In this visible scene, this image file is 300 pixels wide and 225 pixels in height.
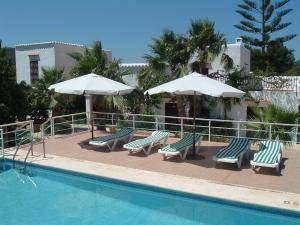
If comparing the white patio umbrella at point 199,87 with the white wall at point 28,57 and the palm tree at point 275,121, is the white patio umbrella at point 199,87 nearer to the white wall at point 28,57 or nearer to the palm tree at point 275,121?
the palm tree at point 275,121

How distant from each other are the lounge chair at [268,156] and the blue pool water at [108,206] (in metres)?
1.89

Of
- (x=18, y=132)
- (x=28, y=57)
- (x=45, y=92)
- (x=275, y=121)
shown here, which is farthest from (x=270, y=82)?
(x=28, y=57)

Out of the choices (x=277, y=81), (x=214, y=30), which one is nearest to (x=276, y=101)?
(x=277, y=81)

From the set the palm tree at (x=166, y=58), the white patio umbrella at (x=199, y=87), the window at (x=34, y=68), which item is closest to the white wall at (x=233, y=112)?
the palm tree at (x=166, y=58)

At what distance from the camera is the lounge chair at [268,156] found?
916cm

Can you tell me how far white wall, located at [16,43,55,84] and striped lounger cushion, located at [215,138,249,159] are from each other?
14.8 metres

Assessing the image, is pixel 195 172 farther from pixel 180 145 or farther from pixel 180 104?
pixel 180 104

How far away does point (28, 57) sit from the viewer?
78.9 ft

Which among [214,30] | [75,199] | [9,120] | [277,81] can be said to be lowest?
[75,199]

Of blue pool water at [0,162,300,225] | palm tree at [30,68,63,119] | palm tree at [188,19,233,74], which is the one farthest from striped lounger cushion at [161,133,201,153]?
palm tree at [30,68,63,119]

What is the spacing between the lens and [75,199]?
348 inches

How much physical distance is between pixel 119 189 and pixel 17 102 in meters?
9.16

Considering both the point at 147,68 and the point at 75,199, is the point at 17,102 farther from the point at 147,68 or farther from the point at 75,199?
the point at 75,199

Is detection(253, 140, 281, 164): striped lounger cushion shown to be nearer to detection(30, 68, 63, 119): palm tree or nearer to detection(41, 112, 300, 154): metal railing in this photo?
detection(41, 112, 300, 154): metal railing
